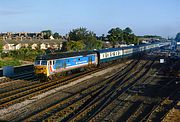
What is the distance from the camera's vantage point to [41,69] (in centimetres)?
2753

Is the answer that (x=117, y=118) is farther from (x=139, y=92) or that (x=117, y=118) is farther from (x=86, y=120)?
(x=139, y=92)

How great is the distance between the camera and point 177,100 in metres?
20.4

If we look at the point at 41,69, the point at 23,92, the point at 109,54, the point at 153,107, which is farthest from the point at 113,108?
the point at 109,54

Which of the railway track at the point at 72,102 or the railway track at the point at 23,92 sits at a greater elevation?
the railway track at the point at 23,92

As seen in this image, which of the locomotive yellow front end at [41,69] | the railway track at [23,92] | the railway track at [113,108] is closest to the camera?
the railway track at [113,108]

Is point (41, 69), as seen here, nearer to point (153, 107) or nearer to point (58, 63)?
point (58, 63)

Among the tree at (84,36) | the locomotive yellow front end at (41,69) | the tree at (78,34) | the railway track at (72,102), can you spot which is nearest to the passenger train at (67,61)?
→ the locomotive yellow front end at (41,69)

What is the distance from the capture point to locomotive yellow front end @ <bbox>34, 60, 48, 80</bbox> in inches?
1080

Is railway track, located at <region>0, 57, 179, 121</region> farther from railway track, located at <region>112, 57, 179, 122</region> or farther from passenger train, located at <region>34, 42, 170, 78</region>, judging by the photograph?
passenger train, located at <region>34, 42, 170, 78</region>

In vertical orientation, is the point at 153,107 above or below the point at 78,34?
below

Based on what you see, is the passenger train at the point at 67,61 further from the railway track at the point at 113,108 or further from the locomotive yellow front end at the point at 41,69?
the railway track at the point at 113,108

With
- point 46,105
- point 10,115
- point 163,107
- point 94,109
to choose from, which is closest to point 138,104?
point 163,107

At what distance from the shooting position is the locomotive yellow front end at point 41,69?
27.4m

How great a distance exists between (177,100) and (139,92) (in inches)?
138
